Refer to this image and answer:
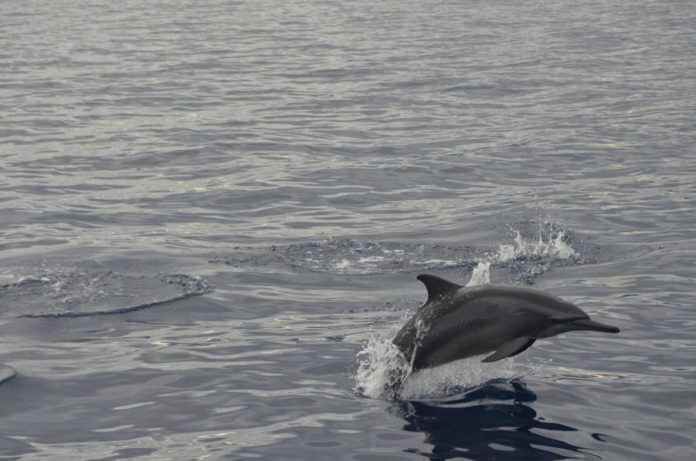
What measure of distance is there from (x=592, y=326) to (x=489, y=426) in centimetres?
125

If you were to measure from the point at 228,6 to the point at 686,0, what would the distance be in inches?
921

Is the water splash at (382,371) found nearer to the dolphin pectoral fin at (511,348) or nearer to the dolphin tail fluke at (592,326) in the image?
the dolphin pectoral fin at (511,348)

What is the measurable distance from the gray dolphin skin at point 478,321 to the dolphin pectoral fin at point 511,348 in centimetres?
7

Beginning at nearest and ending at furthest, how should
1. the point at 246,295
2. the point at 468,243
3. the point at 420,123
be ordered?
the point at 246,295, the point at 468,243, the point at 420,123

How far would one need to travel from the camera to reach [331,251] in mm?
15320

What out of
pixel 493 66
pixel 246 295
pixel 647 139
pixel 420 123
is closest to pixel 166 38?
pixel 493 66

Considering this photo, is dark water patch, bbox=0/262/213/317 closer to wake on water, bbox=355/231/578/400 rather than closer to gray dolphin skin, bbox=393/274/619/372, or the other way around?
wake on water, bbox=355/231/578/400

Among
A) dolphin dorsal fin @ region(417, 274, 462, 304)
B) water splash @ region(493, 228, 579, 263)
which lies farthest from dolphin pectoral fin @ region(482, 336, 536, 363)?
water splash @ region(493, 228, 579, 263)

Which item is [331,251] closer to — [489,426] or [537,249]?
[537,249]

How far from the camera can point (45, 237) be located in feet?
53.0

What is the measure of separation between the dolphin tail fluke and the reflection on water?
698 millimetres

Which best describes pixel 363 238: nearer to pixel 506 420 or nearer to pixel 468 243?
pixel 468 243

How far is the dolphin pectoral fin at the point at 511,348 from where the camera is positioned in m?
9.64

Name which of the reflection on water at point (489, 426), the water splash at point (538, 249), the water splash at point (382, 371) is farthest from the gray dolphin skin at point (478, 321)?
the water splash at point (538, 249)
